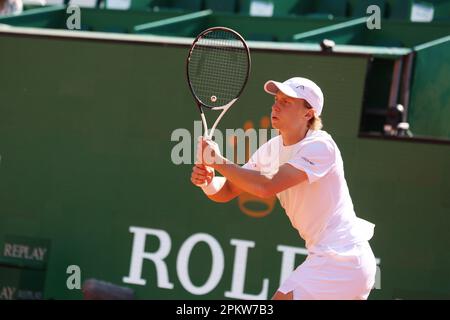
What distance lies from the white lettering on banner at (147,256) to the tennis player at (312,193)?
275cm

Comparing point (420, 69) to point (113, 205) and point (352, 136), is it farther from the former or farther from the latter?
point (113, 205)

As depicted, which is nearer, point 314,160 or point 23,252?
point 314,160

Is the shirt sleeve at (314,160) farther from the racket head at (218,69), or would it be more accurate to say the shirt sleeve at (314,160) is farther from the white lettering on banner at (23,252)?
the white lettering on banner at (23,252)

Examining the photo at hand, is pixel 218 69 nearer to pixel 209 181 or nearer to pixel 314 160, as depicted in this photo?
pixel 209 181

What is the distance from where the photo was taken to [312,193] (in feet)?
16.0

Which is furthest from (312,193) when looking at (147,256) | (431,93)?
(147,256)

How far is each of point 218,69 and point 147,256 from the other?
7.12 feet

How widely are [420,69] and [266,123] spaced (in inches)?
43.5

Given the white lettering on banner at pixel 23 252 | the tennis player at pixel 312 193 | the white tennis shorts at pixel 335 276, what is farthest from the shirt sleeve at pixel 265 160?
the white lettering on banner at pixel 23 252

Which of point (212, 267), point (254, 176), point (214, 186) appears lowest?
point (212, 267)

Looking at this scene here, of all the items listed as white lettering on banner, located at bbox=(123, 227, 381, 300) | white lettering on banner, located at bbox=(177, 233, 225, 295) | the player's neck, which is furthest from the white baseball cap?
white lettering on banner, located at bbox=(177, 233, 225, 295)

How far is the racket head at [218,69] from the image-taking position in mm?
5773

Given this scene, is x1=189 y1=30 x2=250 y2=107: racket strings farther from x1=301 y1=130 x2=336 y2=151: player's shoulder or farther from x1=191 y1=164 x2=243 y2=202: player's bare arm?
A: x1=301 y1=130 x2=336 y2=151: player's shoulder

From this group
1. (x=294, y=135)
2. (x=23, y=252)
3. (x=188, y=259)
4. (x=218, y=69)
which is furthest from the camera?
(x=23, y=252)
